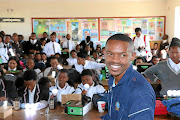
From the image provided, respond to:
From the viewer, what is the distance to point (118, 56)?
4.35 feet

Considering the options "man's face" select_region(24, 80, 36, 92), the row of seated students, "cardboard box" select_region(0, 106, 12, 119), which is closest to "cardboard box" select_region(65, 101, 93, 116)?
the row of seated students

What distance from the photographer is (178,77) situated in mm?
3287

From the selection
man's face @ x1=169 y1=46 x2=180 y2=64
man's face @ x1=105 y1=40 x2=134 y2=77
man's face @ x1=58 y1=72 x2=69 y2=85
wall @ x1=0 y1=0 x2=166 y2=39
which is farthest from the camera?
wall @ x1=0 y1=0 x2=166 y2=39

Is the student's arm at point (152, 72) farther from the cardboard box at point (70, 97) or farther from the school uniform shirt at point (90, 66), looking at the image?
the school uniform shirt at point (90, 66)

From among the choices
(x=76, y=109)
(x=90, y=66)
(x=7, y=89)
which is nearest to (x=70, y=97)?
(x=76, y=109)

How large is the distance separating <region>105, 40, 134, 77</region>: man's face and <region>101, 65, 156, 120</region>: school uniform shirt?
0.15 ft

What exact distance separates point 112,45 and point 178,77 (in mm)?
2315

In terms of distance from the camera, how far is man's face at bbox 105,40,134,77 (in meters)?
1.31

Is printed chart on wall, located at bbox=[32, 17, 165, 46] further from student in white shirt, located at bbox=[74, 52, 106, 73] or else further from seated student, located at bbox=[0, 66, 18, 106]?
seated student, located at bbox=[0, 66, 18, 106]

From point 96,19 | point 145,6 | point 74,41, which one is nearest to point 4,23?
point 74,41

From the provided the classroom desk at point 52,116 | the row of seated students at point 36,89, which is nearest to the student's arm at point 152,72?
the row of seated students at point 36,89

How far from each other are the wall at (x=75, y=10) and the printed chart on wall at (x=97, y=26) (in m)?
0.23

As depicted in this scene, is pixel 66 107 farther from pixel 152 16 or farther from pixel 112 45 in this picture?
pixel 152 16

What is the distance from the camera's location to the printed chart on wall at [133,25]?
34.1ft
